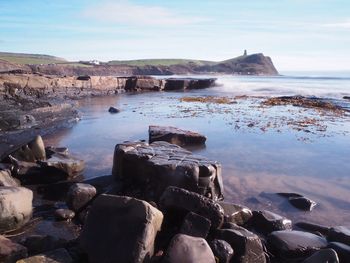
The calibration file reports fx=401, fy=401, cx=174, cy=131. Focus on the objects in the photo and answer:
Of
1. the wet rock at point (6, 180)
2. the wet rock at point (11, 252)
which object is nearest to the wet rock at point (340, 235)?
the wet rock at point (11, 252)

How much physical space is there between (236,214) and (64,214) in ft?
8.55

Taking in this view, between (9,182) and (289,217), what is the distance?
16.0 ft

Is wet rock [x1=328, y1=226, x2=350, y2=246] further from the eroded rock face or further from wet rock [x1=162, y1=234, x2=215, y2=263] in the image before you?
wet rock [x1=162, y1=234, x2=215, y2=263]

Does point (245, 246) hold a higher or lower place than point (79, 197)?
higher

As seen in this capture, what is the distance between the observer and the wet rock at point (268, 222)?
19.4 ft

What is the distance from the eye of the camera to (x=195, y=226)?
4.95m

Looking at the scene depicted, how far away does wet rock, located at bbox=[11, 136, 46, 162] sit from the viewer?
29.2ft

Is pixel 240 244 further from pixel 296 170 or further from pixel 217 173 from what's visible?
pixel 296 170

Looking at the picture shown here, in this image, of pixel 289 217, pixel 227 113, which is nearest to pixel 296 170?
pixel 289 217

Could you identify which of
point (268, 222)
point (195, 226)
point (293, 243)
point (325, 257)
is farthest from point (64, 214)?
point (325, 257)

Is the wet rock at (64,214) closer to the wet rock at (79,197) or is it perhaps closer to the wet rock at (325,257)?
the wet rock at (79,197)

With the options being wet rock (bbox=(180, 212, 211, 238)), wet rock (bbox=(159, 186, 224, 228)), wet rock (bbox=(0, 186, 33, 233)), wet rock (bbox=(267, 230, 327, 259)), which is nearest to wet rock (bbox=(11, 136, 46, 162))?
wet rock (bbox=(0, 186, 33, 233))

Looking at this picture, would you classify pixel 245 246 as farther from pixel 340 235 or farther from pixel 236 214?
pixel 340 235

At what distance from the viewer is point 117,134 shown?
14188mm
